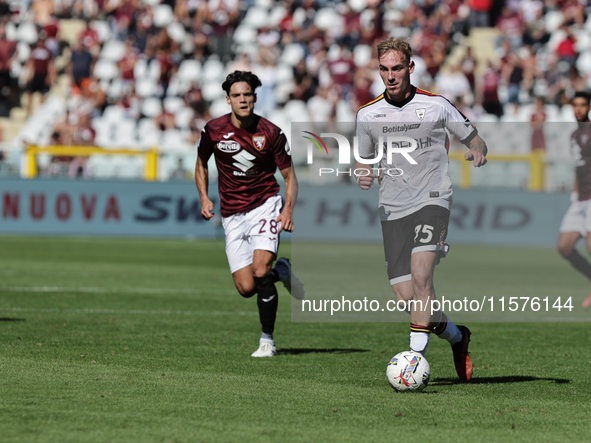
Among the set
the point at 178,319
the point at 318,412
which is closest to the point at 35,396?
the point at 318,412

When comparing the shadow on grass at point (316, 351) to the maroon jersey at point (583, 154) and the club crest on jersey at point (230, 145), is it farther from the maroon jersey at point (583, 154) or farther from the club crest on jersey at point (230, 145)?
the maroon jersey at point (583, 154)

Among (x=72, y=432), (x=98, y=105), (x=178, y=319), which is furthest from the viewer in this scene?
(x=98, y=105)

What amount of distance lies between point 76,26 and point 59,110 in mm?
3671

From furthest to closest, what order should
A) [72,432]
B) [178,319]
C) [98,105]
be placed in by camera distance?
[98,105]
[178,319]
[72,432]

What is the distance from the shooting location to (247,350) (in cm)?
834

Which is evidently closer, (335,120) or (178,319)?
(178,319)

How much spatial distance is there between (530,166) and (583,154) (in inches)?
382

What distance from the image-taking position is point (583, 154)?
12039mm

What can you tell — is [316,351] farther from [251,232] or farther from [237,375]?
[237,375]

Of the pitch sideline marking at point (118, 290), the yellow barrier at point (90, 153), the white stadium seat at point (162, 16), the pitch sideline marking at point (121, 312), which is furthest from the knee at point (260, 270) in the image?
the white stadium seat at point (162, 16)

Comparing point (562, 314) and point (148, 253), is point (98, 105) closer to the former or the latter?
point (148, 253)

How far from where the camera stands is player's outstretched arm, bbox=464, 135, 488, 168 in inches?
261

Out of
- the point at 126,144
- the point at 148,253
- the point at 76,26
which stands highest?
the point at 76,26

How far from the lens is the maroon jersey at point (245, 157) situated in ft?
27.3
